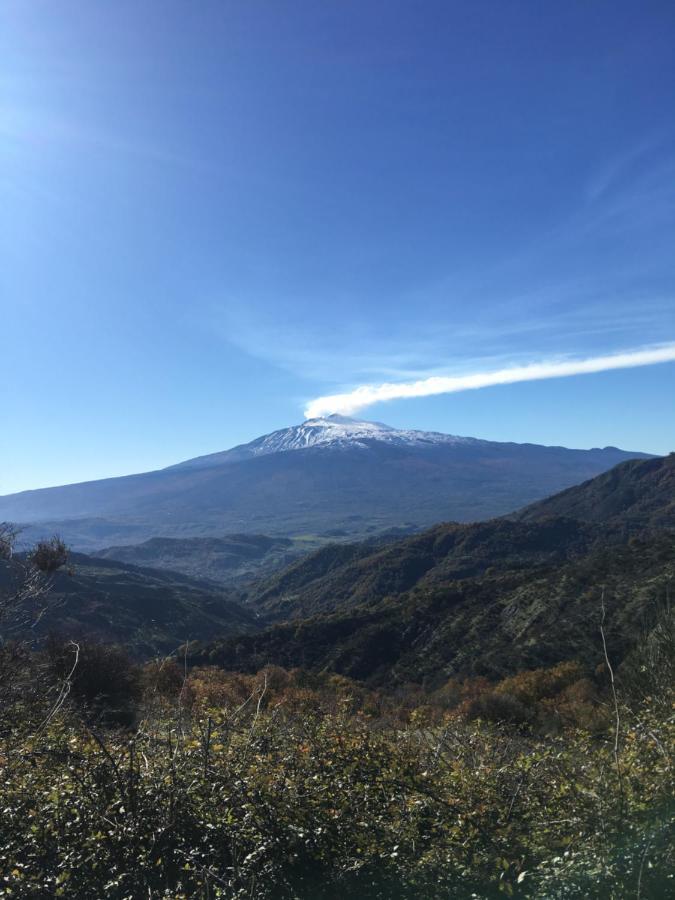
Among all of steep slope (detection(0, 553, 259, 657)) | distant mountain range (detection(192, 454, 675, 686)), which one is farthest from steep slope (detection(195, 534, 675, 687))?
steep slope (detection(0, 553, 259, 657))

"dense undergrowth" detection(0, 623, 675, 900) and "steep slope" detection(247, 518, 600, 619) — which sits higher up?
"dense undergrowth" detection(0, 623, 675, 900)

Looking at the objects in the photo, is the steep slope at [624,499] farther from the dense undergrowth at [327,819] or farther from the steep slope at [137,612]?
the dense undergrowth at [327,819]

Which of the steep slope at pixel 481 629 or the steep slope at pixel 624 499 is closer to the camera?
the steep slope at pixel 481 629

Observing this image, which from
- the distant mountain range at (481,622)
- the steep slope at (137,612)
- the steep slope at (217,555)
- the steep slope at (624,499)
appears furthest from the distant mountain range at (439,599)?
the steep slope at (217,555)

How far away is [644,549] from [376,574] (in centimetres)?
3857

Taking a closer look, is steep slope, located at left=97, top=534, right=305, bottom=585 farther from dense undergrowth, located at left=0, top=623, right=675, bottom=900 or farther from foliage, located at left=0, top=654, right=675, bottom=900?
foliage, located at left=0, top=654, right=675, bottom=900

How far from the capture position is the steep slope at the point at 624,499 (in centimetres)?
7596

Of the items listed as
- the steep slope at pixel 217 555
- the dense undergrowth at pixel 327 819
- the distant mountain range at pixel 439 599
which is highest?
the dense undergrowth at pixel 327 819

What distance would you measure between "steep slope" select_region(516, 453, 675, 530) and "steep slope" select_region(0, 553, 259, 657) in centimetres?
4814

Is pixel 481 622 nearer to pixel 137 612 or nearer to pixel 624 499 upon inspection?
pixel 137 612

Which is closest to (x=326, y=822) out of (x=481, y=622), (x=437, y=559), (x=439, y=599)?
(x=481, y=622)

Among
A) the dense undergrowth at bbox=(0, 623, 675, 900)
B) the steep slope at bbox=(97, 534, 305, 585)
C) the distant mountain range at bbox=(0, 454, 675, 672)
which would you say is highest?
the dense undergrowth at bbox=(0, 623, 675, 900)

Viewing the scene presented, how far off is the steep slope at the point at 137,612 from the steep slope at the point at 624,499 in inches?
1895

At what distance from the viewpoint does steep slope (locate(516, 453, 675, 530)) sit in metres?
76.0
